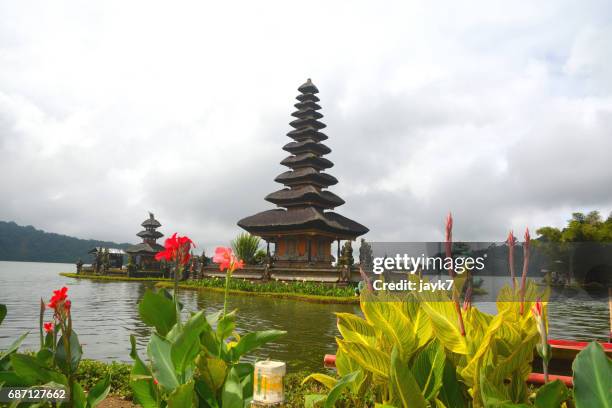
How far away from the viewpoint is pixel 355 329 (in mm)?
2838

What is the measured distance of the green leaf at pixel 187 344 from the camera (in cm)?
205

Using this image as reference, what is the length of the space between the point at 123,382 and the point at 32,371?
1.92m

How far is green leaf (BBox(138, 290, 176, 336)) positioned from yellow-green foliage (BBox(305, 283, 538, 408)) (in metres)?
1.02

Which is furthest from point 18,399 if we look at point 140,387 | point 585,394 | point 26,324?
point 26,324

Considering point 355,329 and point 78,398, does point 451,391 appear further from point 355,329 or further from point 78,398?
point 78,398

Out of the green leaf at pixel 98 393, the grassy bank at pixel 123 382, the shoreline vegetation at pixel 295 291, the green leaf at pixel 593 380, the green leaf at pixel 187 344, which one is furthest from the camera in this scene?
the shoreline vegetation at pixel 295 291

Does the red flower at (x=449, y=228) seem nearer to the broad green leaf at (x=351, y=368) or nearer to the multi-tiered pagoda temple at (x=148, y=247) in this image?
the broad green leaf at (x=351, y=368)

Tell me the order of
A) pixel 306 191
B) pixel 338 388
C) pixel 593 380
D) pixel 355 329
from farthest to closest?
pixel 306 191 < pixel 355 329 < pixel 338 388 < pixel 593 380

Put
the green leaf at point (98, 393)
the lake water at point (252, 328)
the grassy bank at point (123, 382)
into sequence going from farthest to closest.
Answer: the lake water at point (252, 328) < the grassy bank at point (123, 382) < the green leaf at point (98, 393)

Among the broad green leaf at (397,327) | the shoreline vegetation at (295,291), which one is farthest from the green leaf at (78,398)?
the shoreline vegetation at (295,291)

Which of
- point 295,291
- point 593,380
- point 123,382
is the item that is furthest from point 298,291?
point 593,380

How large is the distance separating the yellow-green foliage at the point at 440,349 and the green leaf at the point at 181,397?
0.75 metres

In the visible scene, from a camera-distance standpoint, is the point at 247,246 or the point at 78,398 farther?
the point at 247,246

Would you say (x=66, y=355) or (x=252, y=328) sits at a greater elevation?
(x=66, y=355)
